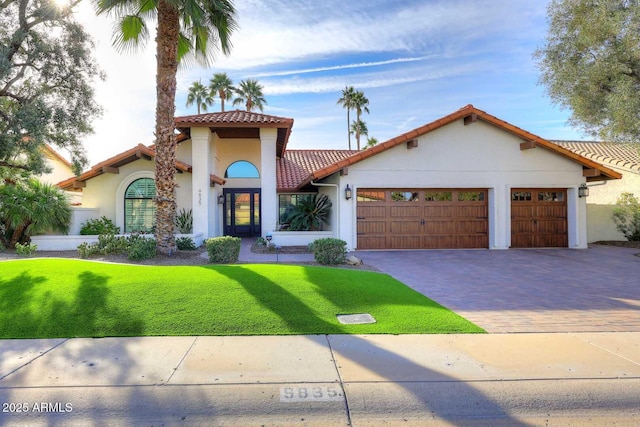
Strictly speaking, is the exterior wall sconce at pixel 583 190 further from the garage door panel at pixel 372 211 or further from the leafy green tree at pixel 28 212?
the leafy green tree at pixel 28 212

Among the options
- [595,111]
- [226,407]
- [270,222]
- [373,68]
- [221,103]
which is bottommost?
[226,407]

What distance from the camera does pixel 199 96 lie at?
114 feet

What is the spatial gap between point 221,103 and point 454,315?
3303 centimetres

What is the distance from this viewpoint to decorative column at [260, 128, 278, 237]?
14.5m

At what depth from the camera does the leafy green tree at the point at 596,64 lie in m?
10.6

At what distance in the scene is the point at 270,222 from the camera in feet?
47.4

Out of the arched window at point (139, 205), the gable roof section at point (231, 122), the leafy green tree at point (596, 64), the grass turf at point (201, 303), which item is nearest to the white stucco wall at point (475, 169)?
the leafy green tree at point (596, 64)

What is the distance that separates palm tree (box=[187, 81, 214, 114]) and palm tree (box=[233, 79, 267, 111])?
326cm

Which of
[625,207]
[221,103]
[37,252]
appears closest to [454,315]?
[37,252]

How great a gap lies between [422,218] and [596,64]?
762 cm

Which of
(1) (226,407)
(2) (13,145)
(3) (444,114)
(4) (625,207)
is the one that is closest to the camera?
(1) (226,407)

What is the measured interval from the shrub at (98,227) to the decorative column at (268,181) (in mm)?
6193

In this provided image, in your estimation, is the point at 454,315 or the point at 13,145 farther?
the point at 13,145

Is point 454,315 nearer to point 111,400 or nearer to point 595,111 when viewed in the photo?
point 111,400
